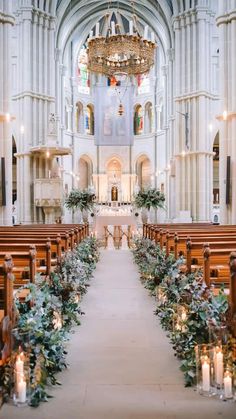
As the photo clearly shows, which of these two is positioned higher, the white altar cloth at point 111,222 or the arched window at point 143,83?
the arched window at point 143,83

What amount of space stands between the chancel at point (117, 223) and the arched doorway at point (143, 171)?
0.14 m

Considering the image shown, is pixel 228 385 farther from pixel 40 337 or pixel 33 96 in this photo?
pixel 33 96

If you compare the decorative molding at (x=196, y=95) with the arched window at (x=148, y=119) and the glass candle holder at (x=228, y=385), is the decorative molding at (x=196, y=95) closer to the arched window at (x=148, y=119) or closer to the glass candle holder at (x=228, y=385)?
the arched window at (x=148, y=119)

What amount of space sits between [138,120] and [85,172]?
6.53m

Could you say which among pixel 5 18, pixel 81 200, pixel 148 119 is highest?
pixel 148 119

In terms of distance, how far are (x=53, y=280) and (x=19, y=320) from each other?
7.56ft

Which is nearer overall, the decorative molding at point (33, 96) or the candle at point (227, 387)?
the candle at point (227, 387)

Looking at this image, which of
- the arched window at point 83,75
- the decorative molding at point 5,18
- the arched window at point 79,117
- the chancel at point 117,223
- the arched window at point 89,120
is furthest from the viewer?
the arched window at point 89,120

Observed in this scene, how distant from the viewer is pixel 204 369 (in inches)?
155

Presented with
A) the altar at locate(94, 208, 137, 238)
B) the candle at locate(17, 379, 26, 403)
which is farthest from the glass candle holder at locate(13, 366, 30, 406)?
the altar at locate(94, 208, 137, 238)

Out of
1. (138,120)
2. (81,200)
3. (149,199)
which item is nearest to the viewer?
(149,199)

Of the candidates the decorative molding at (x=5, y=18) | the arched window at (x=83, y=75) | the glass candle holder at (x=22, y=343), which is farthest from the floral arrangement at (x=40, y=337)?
the arched window at (x=83, y=75)

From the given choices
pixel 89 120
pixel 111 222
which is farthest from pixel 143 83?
pixel 111 222

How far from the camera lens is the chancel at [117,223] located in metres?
4.00
